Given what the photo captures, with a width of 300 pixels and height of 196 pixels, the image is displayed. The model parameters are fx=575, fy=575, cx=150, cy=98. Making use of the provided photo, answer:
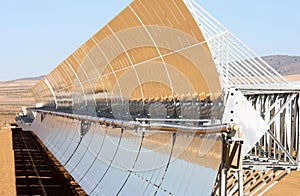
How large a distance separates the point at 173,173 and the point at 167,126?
1.37m

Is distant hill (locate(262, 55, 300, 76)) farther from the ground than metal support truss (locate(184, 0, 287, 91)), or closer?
farther from the ground

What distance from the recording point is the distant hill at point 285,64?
145 metres

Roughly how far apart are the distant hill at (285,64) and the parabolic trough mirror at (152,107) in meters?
127

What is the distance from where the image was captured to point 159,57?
36.6 feet

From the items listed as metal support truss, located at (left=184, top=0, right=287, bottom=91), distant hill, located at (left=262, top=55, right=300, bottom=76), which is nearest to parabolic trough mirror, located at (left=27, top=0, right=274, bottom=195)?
metal support truss, located at (left=184, top=0, right=287, bottom=91)

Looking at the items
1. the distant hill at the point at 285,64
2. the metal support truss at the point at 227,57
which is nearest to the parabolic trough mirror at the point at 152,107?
the metal support truss at the point at 227,57

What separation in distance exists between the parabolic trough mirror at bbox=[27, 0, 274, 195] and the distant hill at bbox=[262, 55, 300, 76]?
126590 mm

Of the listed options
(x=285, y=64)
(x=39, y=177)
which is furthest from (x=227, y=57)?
(x=285, y=64)

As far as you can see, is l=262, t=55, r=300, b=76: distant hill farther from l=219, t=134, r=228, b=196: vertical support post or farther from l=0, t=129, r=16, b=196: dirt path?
l=219, t=134, r=228, b=196: vertical support post

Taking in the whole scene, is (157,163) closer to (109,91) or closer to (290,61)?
(109,91)

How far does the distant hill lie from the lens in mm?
145250

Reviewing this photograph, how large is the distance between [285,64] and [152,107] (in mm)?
151005

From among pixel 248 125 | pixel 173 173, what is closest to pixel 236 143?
pixel 248 125

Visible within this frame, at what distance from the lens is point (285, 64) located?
526 ft
